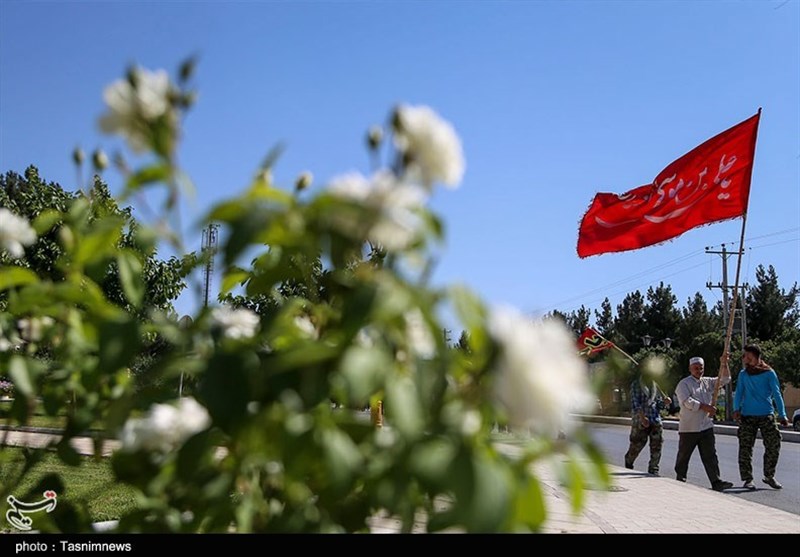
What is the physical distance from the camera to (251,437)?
1.27m

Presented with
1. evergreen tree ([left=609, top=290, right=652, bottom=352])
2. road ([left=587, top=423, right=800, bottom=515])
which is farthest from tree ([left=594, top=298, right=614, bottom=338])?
road ([left=587, top=423, right=800, bottom=515])

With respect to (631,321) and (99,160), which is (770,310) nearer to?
(631,321)

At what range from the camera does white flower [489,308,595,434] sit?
111 cm

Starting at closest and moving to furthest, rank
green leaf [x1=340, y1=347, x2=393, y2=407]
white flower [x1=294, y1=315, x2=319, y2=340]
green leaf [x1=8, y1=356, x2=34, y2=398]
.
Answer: green leaf [x1=340, y1=347, x2=393, y2=407] → white flower [x1=294, y1=315, x2=319, y2=340] → green leaf [x1=8, y1=356, x2=34, y2=398]

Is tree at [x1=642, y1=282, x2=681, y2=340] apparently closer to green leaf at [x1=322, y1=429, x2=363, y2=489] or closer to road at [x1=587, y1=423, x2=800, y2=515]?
road at [x1=587, y1=423, x2=800, y2=515]

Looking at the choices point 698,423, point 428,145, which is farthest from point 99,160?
point 698,423

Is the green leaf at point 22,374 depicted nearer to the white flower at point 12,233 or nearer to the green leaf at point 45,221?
the white flower at point 12,233

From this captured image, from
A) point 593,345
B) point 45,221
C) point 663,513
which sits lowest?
point 663,513

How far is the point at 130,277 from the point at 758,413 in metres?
9.32

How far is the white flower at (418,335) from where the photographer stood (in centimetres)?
127

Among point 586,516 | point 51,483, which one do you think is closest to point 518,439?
point 51,483

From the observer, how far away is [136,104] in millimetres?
1427

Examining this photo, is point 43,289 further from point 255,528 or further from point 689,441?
point 689,441

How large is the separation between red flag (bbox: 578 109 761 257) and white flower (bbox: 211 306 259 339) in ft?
27.4
